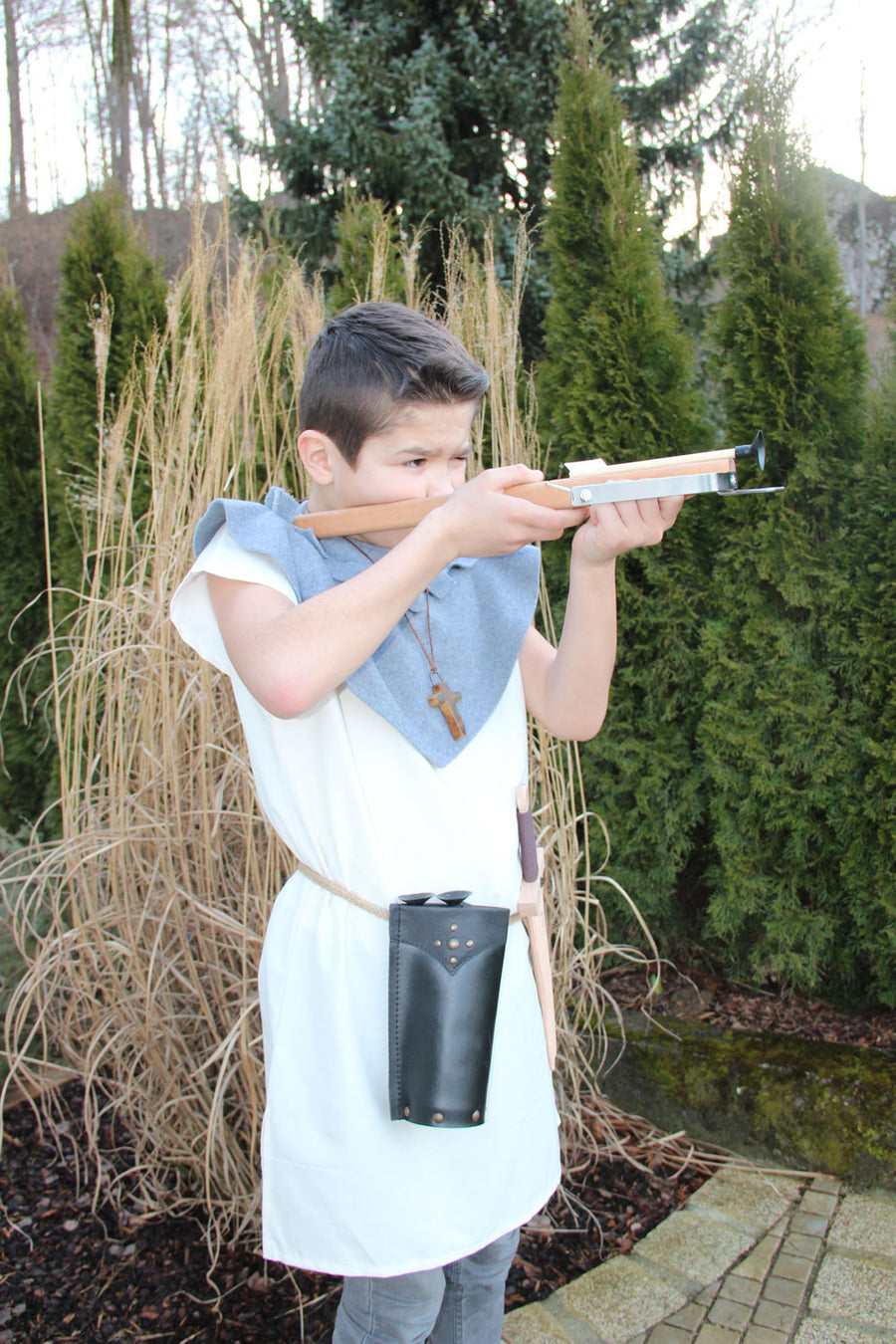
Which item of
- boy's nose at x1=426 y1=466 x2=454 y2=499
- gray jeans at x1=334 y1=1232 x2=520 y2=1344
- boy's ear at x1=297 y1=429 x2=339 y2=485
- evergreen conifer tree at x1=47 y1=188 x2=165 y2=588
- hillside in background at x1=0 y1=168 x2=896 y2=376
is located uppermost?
hillside in background at x1=0 y1=168 x2=896 y2=376

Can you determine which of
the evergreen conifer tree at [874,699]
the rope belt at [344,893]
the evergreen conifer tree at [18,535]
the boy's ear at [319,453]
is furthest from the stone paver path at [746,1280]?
the evergreen conifer tree at [18,535]

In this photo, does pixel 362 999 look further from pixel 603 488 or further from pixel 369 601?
pixel 603 488

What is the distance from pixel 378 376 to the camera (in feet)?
3.43

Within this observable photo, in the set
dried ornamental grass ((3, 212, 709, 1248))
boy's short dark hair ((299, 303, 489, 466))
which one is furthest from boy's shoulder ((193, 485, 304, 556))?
dried ornamental grass ((3, 212, 709, 1248))

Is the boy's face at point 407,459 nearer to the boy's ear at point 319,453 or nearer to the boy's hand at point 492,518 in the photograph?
the boy's ear at point 319,453

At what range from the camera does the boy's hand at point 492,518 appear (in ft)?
2.99

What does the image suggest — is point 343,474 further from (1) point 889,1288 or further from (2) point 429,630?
(1) point 889,1288

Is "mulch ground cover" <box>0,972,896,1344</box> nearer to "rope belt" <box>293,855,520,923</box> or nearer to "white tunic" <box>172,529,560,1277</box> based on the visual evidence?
"white tunic" <box>172,529,560,1277</box>

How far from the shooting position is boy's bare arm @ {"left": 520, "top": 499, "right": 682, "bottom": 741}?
0.97 m

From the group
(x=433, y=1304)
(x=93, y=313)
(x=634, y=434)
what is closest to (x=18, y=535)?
(x=93, y=313)

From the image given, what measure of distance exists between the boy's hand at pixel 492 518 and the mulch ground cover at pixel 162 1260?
142 centimetres

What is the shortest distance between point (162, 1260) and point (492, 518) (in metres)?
1.65

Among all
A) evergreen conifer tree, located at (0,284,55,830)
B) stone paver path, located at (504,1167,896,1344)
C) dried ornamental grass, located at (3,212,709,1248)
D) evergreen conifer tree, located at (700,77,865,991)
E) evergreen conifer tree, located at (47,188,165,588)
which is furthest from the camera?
evergreen conifer tree, located at (0,284,55,830)

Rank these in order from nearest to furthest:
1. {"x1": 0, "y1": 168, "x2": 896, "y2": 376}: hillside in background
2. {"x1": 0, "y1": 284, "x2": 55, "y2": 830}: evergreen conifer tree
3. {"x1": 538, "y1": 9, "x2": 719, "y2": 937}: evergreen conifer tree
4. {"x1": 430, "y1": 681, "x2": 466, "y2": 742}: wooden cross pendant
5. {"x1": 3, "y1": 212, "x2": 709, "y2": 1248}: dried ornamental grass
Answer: {"x1": 430, "y1": 681, "x2": 466, "y2": 742}: wooden cross pendant, {"x1": 3, "y1": 212, "x2": 709, "y2": 1248}: dried ornamental grass, {"x1": 538, "y1": 9, "x2": 719, "y2": 937}: evergreen conifer tree, {"x1": 0, "y1": 284, "x2": 55, "y2": 830}: evergreen conifer tree, {"x1": 0, "y1": 168, "x2": 896, "y2": 376}: hillside in background
